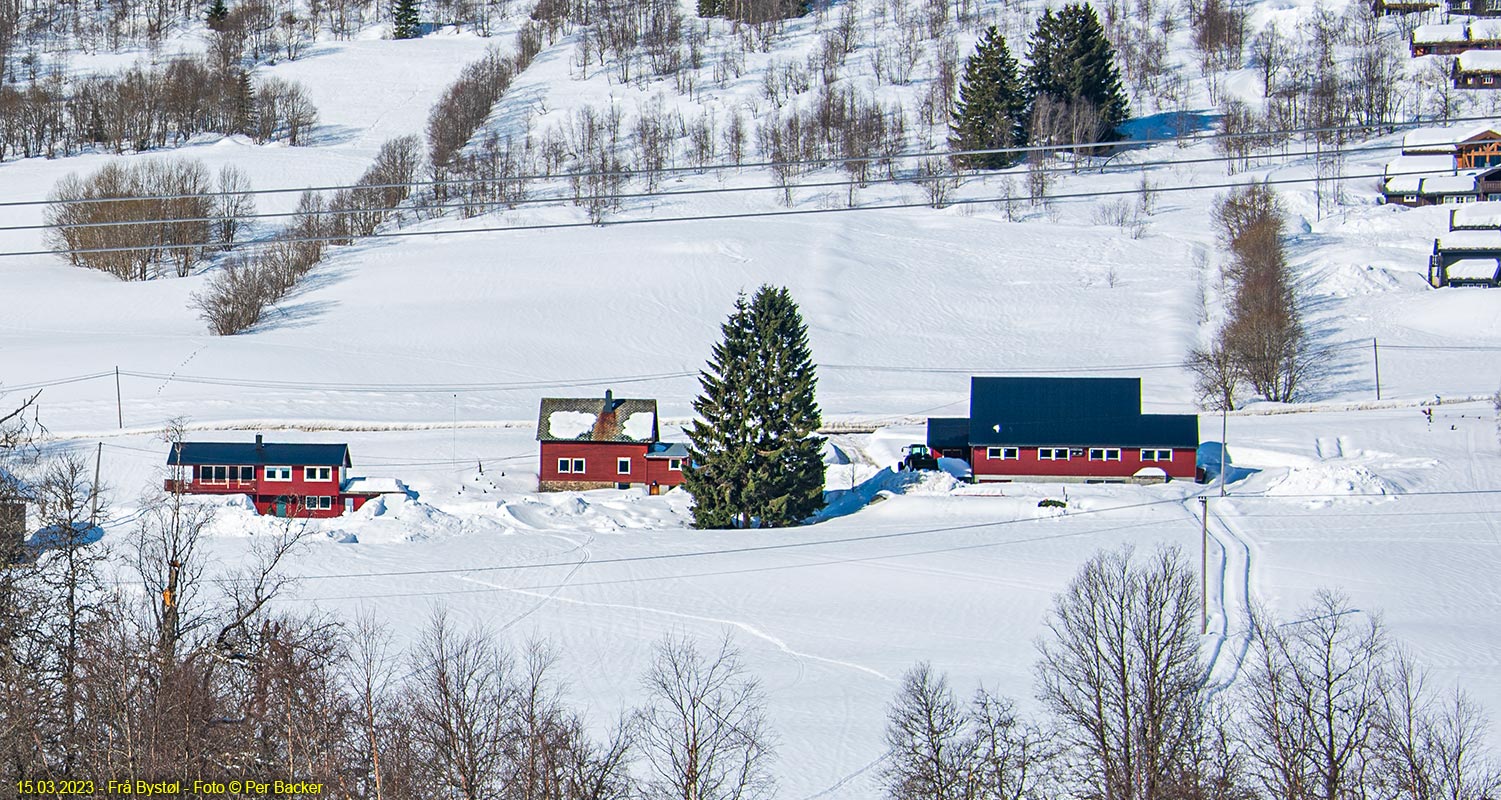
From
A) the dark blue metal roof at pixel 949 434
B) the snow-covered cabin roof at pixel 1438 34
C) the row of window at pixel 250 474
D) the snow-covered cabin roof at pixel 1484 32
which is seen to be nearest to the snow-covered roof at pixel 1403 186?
the snow-covered cabin roof at pixel 1438 34

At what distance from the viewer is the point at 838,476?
4169 cm

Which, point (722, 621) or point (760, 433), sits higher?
point (760, 433)

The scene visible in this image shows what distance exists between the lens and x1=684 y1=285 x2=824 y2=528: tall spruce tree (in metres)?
36.2

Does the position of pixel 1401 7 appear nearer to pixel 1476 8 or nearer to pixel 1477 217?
pixel 1476 8

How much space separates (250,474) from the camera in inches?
1596

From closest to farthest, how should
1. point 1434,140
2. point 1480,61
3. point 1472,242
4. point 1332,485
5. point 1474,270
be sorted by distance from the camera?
point 1332,485 < point 1474,270 < point 1472,242 < point 1434,140 < point 1480,61

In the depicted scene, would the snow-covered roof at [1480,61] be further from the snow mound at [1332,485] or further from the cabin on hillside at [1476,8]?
the snow mound at [1332,485]

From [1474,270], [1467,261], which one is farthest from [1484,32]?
[1474,270]

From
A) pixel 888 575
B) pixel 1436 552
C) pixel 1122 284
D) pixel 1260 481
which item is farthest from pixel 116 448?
pixel 1122 284

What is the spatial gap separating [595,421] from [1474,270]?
40454 mm

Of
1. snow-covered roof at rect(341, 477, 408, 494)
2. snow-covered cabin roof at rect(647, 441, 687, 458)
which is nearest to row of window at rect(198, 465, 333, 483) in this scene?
snow-covered roof at rect(341, 477, 408, 494)

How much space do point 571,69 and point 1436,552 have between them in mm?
87622

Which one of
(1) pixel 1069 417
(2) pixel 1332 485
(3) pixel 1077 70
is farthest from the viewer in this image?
(3) pixel 1077 70

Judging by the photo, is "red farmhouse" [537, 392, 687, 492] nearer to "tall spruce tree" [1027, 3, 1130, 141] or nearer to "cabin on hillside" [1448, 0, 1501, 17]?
"tall spruce tree" [1027, 3, 1130, 141]
